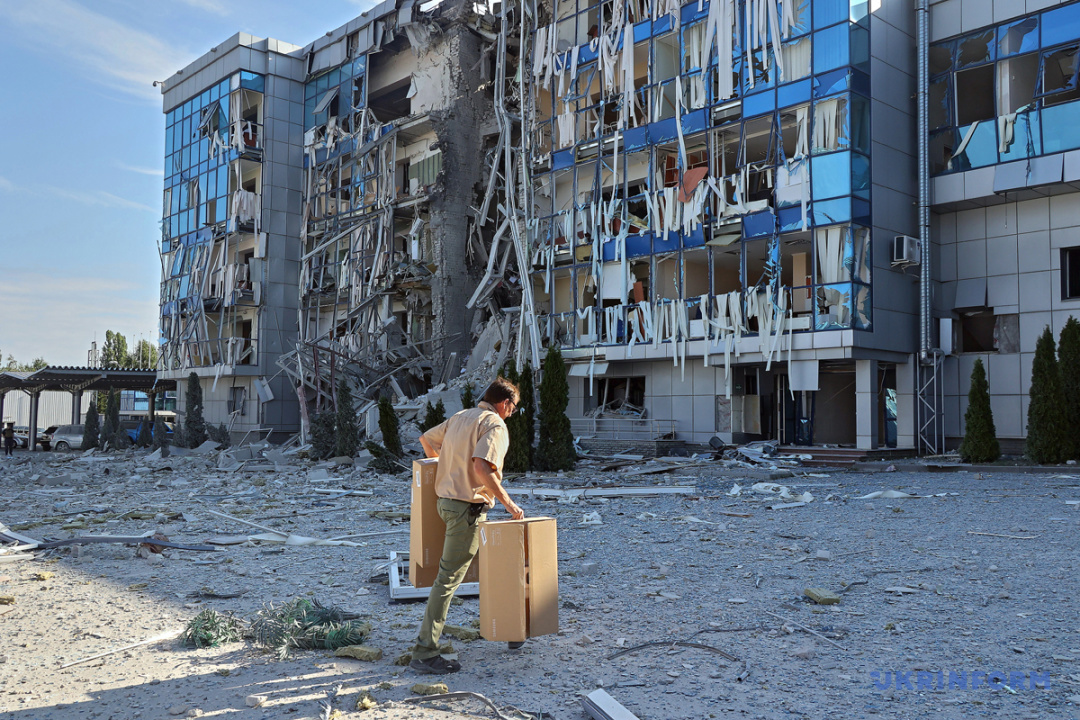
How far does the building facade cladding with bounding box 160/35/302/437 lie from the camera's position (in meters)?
40.3

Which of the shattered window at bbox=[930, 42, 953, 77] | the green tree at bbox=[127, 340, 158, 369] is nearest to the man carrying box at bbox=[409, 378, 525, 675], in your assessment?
the shattered window at bbox=[930, 42, 953, 77]

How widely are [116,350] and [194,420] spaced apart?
51.3m

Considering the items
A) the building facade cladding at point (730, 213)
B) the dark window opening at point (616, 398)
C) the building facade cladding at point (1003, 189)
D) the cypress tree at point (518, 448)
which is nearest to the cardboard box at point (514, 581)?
the cypress tree at point (518, 448)

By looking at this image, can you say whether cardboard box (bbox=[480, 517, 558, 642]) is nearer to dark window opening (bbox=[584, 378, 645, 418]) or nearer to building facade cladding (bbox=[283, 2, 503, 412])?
dark window opening (bbox=[584, 378, 645, 418])

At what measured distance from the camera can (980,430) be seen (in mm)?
19000

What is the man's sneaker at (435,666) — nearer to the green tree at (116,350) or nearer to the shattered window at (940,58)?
the shattered window at (940,58)

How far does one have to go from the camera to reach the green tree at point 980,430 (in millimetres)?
18938

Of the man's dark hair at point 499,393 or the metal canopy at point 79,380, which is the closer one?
the man's dark hair at point 499,393

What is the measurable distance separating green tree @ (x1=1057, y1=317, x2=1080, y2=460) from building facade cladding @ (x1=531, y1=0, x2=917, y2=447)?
4273mm

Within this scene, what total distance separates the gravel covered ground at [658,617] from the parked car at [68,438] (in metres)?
29.1

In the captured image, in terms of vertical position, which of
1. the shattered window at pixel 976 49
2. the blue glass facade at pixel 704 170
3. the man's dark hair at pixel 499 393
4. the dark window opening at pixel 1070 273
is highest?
the shattered window at pixel 976 49

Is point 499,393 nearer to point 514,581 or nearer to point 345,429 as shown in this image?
point 514,581

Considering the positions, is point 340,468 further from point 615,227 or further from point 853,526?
point 853,526

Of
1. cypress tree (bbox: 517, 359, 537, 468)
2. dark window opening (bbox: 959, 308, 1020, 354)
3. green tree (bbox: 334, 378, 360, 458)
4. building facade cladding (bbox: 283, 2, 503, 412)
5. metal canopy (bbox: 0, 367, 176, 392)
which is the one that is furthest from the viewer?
metal canopy (bbox: 0, 367, 176, 392)
